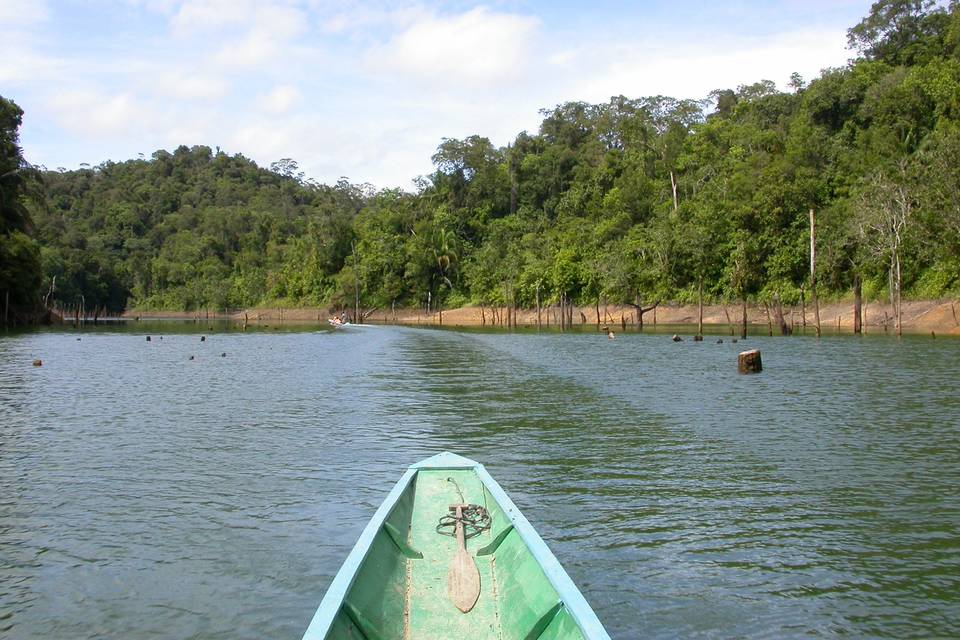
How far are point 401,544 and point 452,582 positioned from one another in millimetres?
766

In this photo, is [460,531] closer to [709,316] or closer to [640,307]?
[640,307]

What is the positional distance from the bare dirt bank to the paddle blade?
49.7 metres

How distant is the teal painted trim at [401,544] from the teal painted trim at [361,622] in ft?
4.69

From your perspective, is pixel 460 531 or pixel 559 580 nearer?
pixel 559 580

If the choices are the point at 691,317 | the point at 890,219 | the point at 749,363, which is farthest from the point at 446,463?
the point at 691,317

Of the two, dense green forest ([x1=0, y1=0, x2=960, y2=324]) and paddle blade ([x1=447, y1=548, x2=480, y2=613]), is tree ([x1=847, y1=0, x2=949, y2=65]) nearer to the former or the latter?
dense green forest ([x1=0, y1=0, x2=960, y2=324])

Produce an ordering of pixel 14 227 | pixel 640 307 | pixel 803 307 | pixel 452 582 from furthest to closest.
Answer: pixel 14 227 < pixel 640 307 < pixel 803 307 < pixel 452 582

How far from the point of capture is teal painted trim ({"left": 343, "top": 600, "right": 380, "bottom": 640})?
4.91 m

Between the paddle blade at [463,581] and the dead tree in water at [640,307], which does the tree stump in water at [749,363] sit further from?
the dead tree in water at [640,307]

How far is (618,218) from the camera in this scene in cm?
8100

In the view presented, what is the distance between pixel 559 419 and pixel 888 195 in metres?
40.3

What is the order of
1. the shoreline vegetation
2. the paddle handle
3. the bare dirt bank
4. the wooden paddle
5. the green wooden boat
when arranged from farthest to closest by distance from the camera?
the shoreline vegetation → the bare dirt bank → the paddle handle → the wooden paddle → the green wooden boat

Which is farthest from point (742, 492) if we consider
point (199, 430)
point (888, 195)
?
point (888, 195)

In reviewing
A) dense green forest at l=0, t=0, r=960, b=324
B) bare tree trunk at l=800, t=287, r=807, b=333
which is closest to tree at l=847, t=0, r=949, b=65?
dense green forest at l=0, t=0, r=960, b=324
